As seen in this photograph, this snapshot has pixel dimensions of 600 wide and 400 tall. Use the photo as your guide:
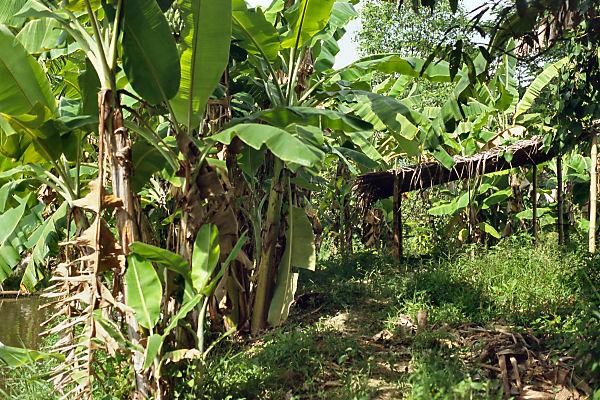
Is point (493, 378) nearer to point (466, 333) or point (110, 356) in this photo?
point (466, 333)

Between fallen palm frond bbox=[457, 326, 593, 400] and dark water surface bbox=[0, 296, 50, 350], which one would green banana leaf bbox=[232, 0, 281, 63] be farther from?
dark water surface bbox=[0, 296, 50, 350]

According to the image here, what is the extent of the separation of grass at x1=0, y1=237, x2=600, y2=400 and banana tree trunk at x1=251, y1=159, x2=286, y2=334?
250 millimetres

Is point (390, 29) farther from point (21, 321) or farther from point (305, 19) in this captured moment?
point (305, 19)

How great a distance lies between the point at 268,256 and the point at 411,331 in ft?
5.75

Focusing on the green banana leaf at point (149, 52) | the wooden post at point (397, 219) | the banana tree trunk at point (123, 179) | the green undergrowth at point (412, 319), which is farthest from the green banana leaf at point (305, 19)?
the wooden post at point (397, 219)

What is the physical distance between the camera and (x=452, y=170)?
9281 mm

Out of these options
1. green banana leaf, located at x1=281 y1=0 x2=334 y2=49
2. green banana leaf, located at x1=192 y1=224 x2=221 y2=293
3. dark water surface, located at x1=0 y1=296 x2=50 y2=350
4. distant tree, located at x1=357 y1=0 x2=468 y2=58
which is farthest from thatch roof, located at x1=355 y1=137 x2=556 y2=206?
distant tree, located at x1=357 y1=0 x2=468 y2=58

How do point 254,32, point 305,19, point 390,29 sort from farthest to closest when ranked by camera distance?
point 390,29 < point 305,19 < point 254,32

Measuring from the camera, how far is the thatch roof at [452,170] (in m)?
8.61

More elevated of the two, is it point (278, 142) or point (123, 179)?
point (278, 142)

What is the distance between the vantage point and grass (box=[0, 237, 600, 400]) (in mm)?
4703

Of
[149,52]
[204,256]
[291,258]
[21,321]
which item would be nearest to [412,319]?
[291,258]

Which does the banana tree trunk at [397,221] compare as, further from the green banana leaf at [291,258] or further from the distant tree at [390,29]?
the distant tree at [390,29]

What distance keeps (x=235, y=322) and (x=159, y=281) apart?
108 inches
